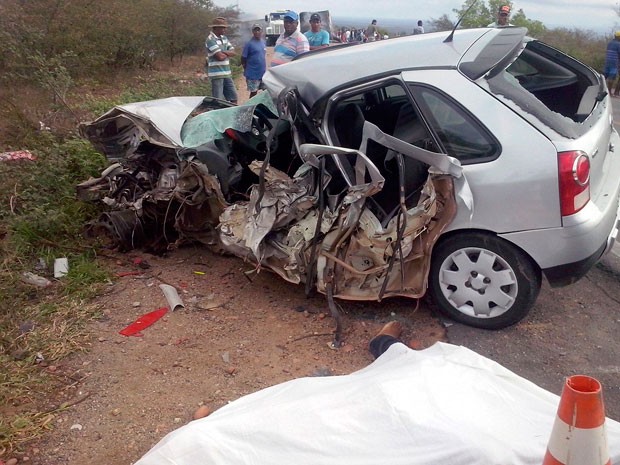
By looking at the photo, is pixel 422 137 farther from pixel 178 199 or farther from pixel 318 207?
pixel 178 199

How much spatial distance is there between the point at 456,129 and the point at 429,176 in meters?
0.34

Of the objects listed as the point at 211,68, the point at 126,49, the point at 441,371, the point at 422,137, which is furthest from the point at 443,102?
the point at 126,49

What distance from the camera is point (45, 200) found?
5523mm

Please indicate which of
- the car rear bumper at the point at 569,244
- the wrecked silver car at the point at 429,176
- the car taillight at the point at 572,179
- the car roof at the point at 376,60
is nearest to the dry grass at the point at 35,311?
the wrecked silver car at the point at 429,176

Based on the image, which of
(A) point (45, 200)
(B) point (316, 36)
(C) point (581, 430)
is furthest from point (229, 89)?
(C) point (581, 430)

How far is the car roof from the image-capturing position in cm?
367

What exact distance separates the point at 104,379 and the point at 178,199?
163 centimetres

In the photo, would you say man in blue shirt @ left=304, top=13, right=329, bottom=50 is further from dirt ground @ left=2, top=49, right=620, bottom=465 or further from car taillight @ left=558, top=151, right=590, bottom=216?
car taillight @ left=558, top=151, right=590, bottom=216

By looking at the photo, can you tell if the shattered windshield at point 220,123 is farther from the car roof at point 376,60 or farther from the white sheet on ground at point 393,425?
the white sheet on ground at point 393,425

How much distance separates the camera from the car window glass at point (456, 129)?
11.0ft

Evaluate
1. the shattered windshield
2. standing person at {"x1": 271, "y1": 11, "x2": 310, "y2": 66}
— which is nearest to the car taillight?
the shattered windshield

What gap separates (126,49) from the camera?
17.4m

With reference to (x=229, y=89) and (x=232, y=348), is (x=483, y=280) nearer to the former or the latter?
(x=232, y=348)

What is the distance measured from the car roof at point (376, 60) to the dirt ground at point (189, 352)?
1471 mm
